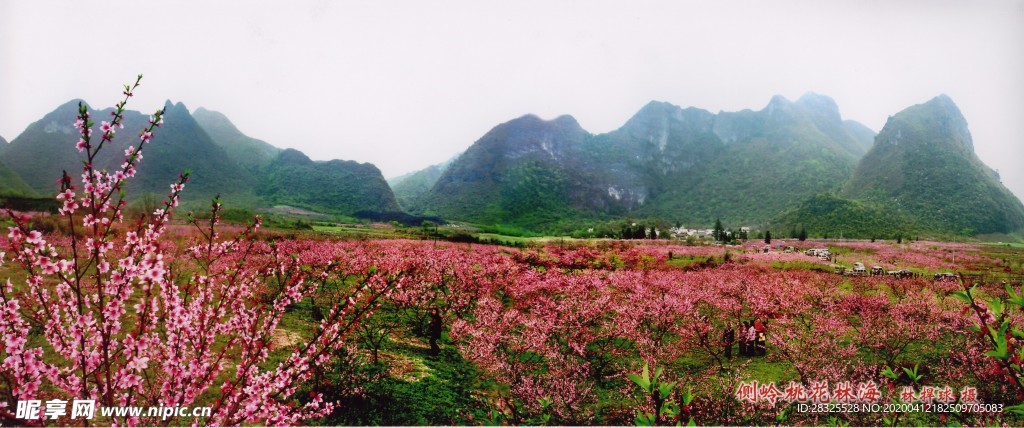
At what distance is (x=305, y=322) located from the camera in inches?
352

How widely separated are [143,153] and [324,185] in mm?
69226

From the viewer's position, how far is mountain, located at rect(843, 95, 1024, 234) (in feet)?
118

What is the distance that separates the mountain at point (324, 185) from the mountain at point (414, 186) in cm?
1041

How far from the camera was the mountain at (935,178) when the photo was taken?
36094 mm

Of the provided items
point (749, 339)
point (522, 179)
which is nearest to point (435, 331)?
point (749, 339)

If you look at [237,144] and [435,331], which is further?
[237,144]

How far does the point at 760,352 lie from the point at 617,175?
4797 inches

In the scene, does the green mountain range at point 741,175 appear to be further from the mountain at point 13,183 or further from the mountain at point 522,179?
the mountain at point 13,183

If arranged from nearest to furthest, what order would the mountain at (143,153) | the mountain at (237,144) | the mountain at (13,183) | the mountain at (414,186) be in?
1. the mountain at (143,153)
2. the mountain at (13,183)
3. the mountain at (237,144)
4. the mountain at (414,186)

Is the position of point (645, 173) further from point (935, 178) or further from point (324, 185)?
point (324, 185)

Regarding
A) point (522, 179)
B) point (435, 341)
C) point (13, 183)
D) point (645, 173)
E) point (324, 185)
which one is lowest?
point (435, 341)

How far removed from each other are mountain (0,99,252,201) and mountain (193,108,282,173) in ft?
21.4

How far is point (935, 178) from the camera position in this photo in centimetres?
4806

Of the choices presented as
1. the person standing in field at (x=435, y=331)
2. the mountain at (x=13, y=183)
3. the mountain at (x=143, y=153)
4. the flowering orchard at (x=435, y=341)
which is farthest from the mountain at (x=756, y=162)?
the mountain at (x=13, y=183)
